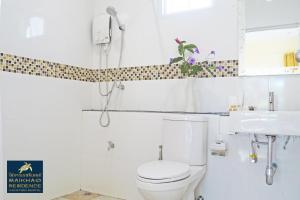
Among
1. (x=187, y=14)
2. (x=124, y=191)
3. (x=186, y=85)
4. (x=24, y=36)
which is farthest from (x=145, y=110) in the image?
(x=24, y=36)

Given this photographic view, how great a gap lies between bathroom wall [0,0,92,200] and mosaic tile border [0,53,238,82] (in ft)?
0.16

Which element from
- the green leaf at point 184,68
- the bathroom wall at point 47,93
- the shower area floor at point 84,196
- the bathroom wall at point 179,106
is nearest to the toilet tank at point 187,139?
the bathroom wall at point 179,106

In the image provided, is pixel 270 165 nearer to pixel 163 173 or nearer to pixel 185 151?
pixel 185 151

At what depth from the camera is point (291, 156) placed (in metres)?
1.87

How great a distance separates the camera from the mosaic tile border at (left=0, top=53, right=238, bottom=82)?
2086mm

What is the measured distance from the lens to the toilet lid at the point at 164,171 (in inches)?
64.7

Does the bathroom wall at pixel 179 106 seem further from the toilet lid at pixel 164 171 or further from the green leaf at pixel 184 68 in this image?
the toilet lid at pixel 164 171

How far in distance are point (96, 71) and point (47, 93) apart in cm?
66

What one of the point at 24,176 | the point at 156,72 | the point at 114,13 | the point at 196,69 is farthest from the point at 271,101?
the point at 24,176

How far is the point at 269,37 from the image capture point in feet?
6.84

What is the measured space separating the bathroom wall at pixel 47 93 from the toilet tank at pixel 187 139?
41.2 inches

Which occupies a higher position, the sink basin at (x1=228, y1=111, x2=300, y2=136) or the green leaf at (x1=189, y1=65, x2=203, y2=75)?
the green leaf at (x1=189, y1=65, x2=203, y2=75)

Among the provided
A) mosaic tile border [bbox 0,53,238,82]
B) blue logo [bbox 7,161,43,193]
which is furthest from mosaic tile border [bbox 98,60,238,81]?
blue logo [bbox 7,161,43,193]

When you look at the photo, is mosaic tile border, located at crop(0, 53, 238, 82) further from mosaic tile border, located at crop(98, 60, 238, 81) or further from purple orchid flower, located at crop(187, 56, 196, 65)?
purple orchid flower, located at crop(187, 56, 196, 65)
